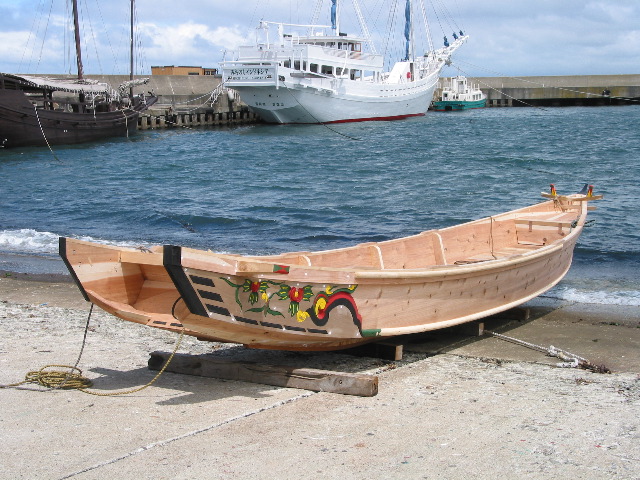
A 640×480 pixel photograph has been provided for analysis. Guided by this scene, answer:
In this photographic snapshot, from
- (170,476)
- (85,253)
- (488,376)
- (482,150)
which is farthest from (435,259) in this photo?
(482,150)

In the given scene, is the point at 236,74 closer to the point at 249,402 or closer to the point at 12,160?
the point at 12,160

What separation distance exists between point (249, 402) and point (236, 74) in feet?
155

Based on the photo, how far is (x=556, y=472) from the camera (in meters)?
4.47

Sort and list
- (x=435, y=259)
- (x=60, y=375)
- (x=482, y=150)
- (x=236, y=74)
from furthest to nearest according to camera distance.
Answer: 1. (x=236, y=74)
2. (x=482, y=150)
3. (x=435, y=259)
4. (x=60, y=375)

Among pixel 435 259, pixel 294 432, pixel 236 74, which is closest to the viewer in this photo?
pixel 294 432

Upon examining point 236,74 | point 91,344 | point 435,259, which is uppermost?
point 236,74

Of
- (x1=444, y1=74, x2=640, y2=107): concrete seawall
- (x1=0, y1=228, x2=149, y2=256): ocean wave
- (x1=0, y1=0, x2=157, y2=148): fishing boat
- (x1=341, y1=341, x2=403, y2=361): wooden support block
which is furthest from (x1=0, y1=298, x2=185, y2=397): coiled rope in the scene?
(x1=444, y1=74, x2=640, y2=107): concrete seawall

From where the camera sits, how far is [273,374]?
605 centimetres

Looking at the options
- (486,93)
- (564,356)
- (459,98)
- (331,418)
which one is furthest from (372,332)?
(486,93)

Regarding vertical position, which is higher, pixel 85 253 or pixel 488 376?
pixel 85 253

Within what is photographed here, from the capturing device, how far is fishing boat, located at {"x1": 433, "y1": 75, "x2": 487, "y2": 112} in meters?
71.9

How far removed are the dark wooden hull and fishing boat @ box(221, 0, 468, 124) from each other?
10404 mm

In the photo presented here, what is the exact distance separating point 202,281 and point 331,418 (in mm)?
1358

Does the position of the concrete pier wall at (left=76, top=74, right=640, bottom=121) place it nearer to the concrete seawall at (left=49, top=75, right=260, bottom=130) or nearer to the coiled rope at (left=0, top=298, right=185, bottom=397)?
the concrete seawall at (left=49, top=75, right=260, bottom=130)
